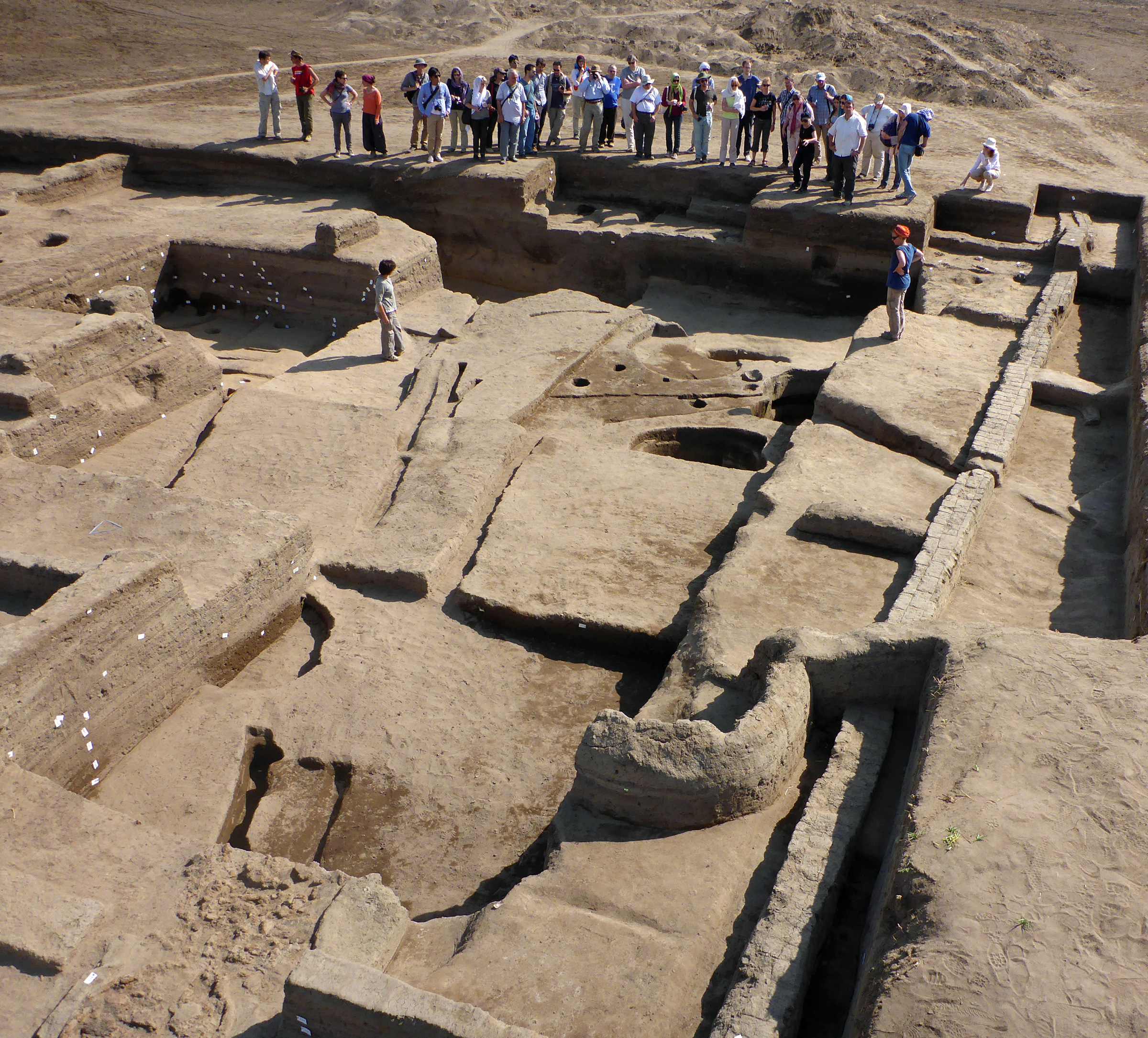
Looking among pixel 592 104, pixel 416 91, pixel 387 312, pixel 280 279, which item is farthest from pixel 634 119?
pixel 387 312

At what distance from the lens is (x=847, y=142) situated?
454 inches

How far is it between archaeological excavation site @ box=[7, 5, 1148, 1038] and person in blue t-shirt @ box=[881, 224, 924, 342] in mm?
260

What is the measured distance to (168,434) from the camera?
8516 mm

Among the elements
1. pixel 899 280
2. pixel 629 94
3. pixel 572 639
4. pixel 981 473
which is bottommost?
pixel 572 639

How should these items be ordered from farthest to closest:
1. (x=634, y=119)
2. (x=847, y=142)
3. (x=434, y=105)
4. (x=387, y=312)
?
1. (x=634, y=119)
2. (x=434, y=105)
3. (x=847, y=142)
4. (x=387, y=312)

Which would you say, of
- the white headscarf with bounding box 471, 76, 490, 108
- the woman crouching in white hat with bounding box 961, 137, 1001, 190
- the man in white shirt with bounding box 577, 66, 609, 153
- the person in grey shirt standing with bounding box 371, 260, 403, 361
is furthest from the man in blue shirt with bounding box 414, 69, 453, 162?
the woman crouching in white hat with bounding box 961, 137, 1001, 190

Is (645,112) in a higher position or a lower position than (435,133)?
higher

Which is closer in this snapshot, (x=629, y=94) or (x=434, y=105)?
(x=434, y=105)

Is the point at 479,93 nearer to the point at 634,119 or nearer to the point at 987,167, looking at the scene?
the point at 634,119

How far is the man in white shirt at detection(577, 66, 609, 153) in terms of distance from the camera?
13.5 m

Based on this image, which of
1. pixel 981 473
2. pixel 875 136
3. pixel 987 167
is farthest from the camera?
pixel 987 167

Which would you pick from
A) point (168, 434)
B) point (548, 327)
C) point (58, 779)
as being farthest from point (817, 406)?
point (58, 779)

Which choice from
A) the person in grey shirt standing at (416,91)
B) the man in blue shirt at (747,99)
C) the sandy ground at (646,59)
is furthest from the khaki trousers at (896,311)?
the person in grey shirt standing at (416,91)

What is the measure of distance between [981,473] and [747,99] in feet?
27.4
